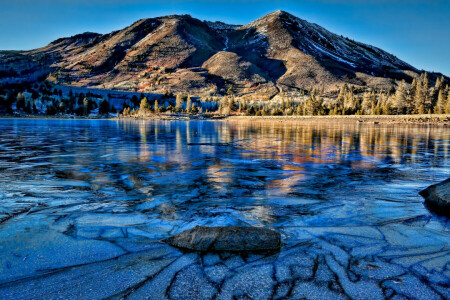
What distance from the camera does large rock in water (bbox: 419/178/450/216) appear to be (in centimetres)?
711

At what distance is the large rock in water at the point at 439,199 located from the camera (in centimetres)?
711

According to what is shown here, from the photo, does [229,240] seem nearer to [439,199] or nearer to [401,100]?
[439,199]

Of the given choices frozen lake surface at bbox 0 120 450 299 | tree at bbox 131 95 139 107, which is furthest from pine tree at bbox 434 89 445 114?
tree at bbox 131 95 139 107

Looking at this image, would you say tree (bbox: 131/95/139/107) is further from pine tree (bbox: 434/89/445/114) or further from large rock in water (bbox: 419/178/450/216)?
large rock in water (bbox: 419/178/450/216)

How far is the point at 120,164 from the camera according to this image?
14.1 meters

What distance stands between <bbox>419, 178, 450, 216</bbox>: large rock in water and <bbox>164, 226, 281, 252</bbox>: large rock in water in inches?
176

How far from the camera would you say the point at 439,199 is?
734 centimetres

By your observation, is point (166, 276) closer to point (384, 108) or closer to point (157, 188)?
point (157, 188)

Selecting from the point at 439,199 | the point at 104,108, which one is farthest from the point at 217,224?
the point at 104,108

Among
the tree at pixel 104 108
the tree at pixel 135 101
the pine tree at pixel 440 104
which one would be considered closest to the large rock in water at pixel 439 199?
the pine tree at pixel 440 104

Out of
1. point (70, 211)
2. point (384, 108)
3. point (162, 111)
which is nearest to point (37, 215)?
point (70, 211)

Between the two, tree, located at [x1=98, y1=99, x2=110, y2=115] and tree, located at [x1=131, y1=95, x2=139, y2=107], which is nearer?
tree, located at [x1=98, y1=99, x2=110, y2=115]

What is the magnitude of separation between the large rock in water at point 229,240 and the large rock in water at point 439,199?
4464mm

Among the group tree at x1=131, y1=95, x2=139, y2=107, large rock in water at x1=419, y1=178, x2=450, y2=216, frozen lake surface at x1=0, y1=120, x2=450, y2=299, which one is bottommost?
frozen lake surface at x1=0, y1=120, x2=450, y2=299
